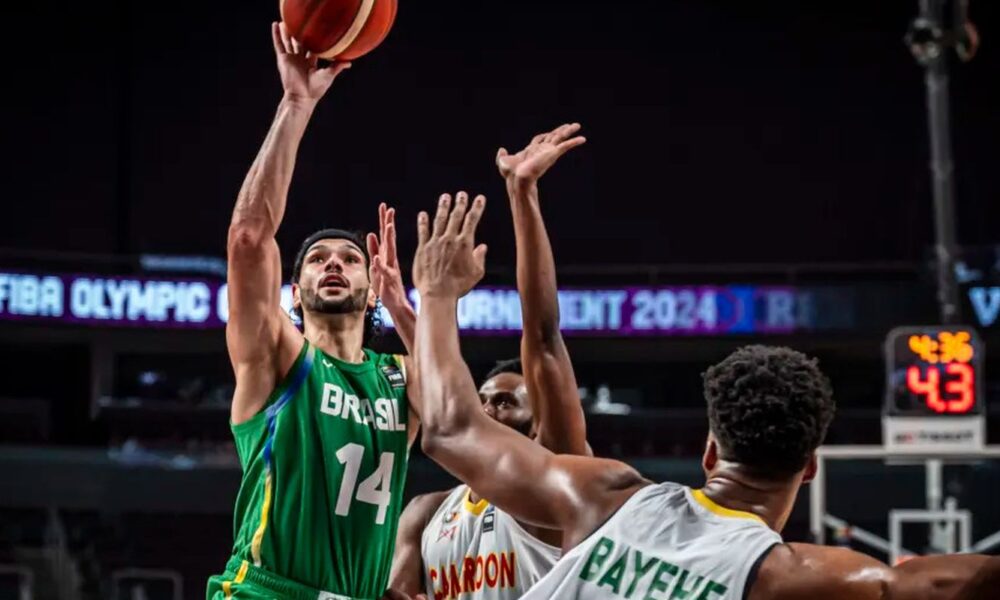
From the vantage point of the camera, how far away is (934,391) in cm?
1184

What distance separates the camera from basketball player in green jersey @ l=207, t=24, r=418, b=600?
4.45m

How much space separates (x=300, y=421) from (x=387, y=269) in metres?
0.54

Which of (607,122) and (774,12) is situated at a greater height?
(774,12)

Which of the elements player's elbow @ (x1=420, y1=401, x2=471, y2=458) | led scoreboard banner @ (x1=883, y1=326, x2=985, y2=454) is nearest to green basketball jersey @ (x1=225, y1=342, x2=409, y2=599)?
player's elbow @ (x1=420, y1=401, x2=471, y2=458)

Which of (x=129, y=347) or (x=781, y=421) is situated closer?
(x=781, y=421)

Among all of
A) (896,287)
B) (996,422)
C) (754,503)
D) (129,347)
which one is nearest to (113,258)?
(129,347)

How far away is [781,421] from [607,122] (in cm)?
1886

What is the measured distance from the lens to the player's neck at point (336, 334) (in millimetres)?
4852

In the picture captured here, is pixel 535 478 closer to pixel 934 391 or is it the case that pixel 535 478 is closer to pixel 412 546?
pixel 412 546

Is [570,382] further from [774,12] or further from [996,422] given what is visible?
[774,12]

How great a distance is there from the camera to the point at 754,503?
3014 millimetres

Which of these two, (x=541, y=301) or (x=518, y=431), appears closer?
(x=541, y=301)

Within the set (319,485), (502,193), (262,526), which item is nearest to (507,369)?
(319,485)

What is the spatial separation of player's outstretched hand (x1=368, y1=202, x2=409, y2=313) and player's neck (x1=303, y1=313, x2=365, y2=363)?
15 centimetres
